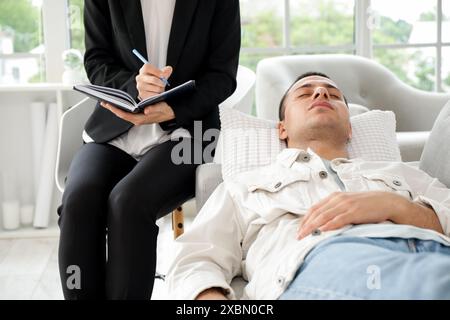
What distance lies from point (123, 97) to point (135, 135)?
21 centimetres

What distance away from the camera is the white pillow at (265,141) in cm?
227

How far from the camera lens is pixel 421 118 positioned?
135 inches

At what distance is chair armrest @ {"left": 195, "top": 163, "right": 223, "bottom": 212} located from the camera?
7.25 feet

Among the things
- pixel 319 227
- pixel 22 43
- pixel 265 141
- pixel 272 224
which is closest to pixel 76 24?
pixel 22 43

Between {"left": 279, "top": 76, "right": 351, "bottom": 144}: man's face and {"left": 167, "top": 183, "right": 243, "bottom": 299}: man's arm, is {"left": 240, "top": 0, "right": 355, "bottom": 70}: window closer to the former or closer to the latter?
{"left": 279, "top": 76, "right": 351, "bottom": 144}: man's face

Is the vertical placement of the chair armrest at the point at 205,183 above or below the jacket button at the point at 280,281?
above

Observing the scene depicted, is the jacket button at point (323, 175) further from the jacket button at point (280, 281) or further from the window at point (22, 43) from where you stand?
the window at point (22, 43)

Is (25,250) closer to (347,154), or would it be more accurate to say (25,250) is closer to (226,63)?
(226,63)

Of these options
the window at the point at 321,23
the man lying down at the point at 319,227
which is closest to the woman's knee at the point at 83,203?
the man lying down at the point at 319,227

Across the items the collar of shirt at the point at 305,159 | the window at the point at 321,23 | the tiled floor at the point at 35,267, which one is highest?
the window at the point at 321,23

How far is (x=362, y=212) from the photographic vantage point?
1.70 m

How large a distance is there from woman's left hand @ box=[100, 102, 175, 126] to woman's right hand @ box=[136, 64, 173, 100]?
0.17 ft

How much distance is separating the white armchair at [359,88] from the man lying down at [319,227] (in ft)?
3.68

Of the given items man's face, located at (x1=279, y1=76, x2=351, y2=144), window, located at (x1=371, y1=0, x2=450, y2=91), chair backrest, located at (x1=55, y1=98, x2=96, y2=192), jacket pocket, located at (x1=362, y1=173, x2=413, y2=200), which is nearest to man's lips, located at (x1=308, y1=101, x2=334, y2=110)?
man's face, located at (x1=279, y1=76, x2=351, y2=144)
